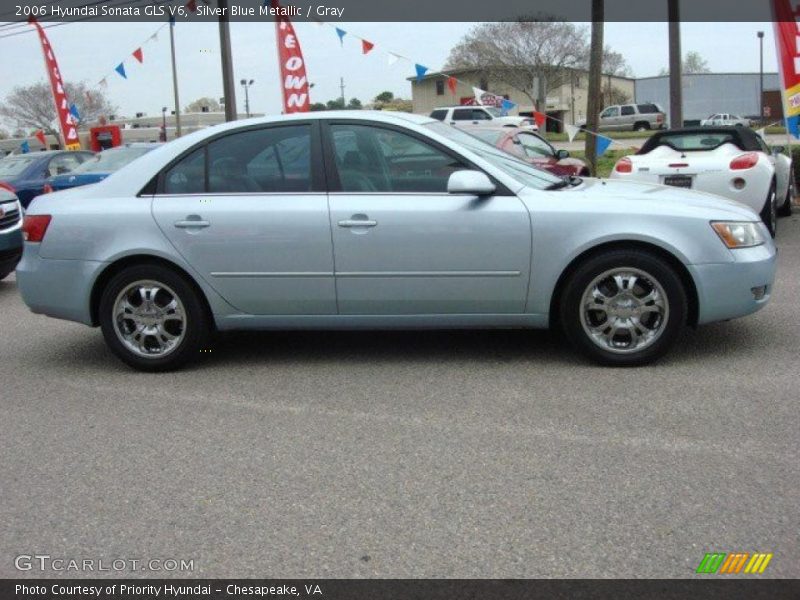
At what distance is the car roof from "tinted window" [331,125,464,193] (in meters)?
5.74

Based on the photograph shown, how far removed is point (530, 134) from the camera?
1206cm

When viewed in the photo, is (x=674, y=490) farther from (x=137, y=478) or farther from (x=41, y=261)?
(x=41, y=261)

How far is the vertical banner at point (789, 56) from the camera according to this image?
36.2 ft

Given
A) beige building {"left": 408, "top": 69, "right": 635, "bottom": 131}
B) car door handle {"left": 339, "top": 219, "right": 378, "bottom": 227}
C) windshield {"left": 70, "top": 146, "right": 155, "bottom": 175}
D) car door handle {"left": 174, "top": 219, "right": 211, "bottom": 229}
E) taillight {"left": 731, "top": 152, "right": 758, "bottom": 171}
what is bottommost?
car door handle {"left": 339, "top": 219, "right": 378, "bottom": 227}

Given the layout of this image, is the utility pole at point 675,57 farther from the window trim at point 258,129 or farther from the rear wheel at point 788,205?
the window trim at point 258,129

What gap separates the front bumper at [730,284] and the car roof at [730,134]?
5.24 metres

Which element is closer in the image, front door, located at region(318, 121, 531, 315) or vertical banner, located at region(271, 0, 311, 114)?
front door, located at region(318, 121, 531, 315)

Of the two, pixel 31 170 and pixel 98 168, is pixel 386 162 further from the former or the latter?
pixel 31 170

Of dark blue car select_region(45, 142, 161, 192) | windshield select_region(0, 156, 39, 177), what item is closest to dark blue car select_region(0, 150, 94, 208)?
windshield select_region(0, 156, 39, 177)

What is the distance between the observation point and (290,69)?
15.3 meters

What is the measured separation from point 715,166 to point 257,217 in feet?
19.0

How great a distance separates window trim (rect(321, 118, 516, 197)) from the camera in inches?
202

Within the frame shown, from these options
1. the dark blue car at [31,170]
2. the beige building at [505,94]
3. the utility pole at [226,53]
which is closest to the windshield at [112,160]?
the dark blue car at [31,170]

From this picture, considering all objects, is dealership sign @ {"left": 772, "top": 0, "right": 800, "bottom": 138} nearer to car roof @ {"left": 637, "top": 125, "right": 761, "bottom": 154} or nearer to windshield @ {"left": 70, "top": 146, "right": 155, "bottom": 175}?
car roof @ {"left": 637, "top": 125, "right": 761, "bottom": 154}
